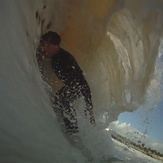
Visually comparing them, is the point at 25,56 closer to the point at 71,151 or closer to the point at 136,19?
the point at 71,151

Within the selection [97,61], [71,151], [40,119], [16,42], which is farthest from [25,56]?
[97,61]

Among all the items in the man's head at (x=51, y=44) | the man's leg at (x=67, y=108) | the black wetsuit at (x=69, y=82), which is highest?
the man's head at (x=51, y=44)

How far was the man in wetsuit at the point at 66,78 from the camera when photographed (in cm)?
665

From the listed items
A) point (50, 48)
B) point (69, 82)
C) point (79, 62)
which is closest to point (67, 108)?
point (69, 82)

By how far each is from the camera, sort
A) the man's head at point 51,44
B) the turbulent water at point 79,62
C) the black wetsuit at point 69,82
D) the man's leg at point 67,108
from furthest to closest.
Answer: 1. the black wetsuit at point 69,82
2. the man's head at point 51,44
3. the man's leg at point 67,108
4. the turbulent water at point 79,62

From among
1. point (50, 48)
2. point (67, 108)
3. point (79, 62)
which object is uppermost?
point (79, 62)

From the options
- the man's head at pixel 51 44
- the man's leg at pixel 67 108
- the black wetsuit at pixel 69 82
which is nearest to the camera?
the man's leg at pixel 67 108

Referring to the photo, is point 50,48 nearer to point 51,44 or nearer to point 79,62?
point 51,44

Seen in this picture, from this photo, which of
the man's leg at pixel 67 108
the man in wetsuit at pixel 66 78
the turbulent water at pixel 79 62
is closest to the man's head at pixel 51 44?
the man in wetsuit at pixel 66 78

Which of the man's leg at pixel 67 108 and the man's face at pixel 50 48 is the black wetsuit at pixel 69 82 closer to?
the man's leg at pixel 67 108

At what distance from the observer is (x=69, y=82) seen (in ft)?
23.4

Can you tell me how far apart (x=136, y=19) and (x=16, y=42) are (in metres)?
3.56

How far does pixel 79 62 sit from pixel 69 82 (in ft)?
5.89

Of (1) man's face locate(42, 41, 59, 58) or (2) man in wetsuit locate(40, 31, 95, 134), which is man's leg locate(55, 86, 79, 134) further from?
(1) man's face locate(42, 41, 59, 58)
